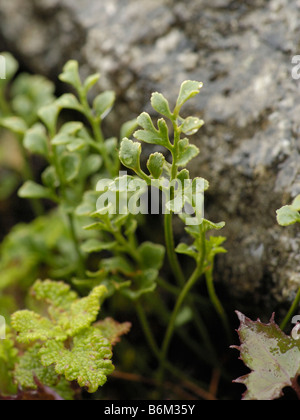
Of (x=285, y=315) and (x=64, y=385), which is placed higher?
(x=285, y=315)

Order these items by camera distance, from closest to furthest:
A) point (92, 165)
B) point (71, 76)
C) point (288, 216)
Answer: point (288, 216) → point (71, 76) → point (92, 165)

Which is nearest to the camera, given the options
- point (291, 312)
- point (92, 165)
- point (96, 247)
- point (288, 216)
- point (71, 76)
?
point (288, 216)

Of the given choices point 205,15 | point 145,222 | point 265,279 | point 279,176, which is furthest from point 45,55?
point 265,279

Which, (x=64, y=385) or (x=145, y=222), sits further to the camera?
(x=145, y=222)

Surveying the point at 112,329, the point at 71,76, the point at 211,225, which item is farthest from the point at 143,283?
the point at 71,76

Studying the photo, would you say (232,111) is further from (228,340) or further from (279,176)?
(228,340)

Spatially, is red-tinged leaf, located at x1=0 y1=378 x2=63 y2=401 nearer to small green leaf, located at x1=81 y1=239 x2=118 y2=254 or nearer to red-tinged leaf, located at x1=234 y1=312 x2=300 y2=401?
small green leaf, located at x1=81 y1=239 x2=118 y2=254

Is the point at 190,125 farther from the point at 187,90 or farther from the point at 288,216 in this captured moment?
the point at 288,216
